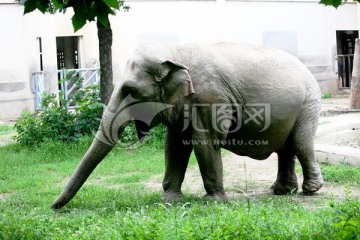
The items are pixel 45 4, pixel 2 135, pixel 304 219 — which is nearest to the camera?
pixel 45 4

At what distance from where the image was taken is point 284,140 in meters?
8.19

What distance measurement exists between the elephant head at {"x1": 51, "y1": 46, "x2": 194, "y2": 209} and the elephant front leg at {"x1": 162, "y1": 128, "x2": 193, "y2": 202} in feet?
1.73

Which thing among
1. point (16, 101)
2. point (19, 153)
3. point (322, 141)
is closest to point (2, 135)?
point (19, 153)

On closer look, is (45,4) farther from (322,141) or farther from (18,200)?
(322,141)

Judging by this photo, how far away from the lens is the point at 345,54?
89.0 feet

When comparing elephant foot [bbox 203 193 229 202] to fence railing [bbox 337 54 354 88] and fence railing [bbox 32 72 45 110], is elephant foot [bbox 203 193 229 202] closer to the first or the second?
fence railing [bbox 32 72 45 110]

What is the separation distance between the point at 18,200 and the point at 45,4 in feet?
14.2

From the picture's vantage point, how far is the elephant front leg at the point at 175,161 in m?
8.09

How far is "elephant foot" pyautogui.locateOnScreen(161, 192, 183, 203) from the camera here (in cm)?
794

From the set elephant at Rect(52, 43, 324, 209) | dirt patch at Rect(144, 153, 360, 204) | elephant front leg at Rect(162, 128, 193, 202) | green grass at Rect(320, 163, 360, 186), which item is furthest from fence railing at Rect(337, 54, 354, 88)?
elephant front leg at Rect(162, 128, 193, 202)

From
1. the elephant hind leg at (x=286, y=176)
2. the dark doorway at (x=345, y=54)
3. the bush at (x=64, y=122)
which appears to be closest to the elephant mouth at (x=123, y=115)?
the elephant hind leg at (x=286, y=176)

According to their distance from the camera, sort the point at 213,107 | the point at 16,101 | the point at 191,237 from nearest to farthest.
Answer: the point at 191,237 → the point at 213,107 → the point at 16,101

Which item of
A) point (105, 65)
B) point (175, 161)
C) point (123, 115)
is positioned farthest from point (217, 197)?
point (105, 65)

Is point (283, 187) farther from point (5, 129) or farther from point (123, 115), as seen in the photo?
point (5, 129)
